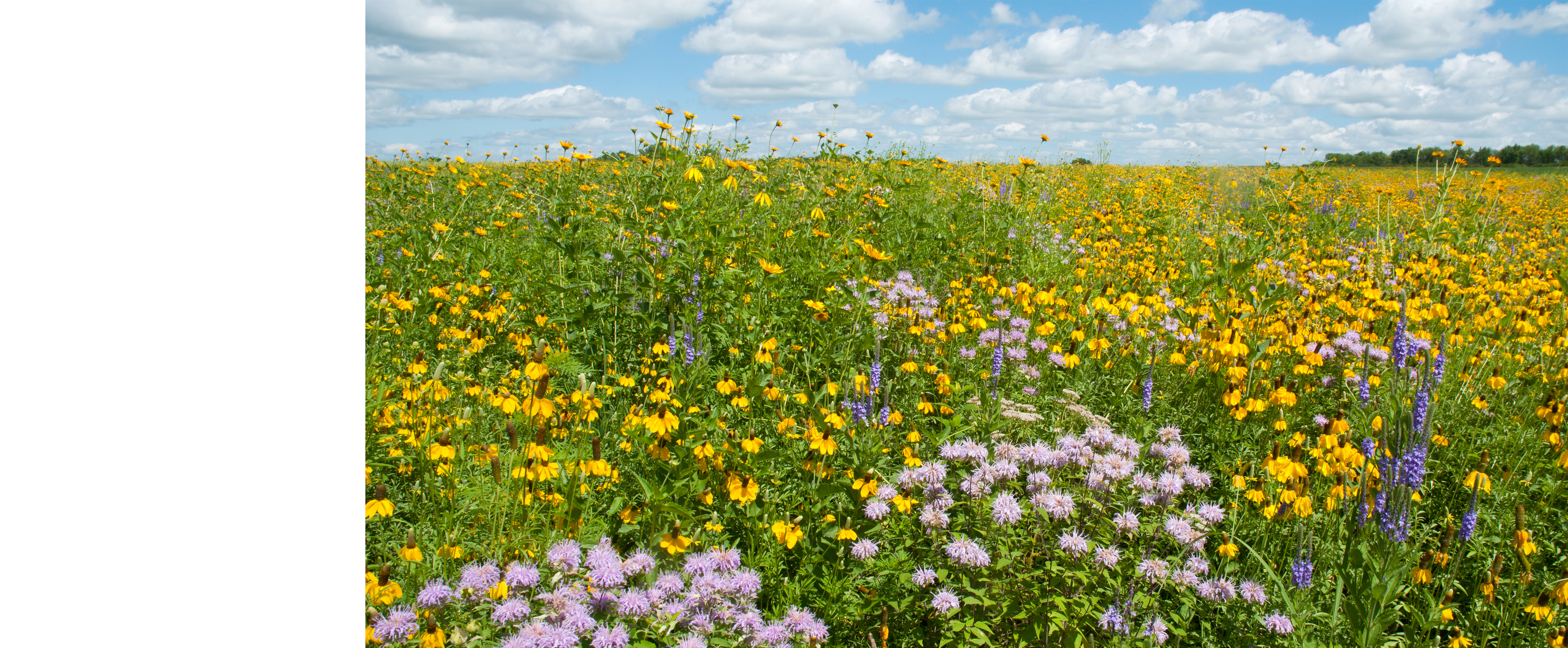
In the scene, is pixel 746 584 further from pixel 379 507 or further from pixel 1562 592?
pixel 1562 592

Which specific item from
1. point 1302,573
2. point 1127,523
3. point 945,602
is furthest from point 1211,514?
point 945,602

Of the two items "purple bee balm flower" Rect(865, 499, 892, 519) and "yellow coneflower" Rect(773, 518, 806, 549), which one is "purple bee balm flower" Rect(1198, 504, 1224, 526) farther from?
"yellow coneflower" Rect(773, 518, 806, 549)

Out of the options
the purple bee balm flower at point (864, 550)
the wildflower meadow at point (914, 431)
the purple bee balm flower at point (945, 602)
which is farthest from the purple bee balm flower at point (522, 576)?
the purple bee balm flower at point (945, 602)

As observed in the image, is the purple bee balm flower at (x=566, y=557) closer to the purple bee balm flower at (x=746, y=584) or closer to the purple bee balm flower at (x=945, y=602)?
the purple bee balm flower at (x=746, y=584)

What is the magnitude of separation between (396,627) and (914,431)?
1.49m

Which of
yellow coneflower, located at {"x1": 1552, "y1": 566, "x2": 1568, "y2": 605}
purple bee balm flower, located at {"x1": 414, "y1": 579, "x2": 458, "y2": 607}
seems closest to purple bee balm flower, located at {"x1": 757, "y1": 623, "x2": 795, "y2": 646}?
purple bee balm flower, located at {"x1": 414, "y1": 579, "x2": 458, "y2": 607}

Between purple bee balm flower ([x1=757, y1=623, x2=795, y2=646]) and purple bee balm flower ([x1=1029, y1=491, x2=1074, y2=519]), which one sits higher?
purple bee balm flower ([x1=1029, y1=491, x2=1074, y2=519])

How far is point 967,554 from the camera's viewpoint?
5.42ft

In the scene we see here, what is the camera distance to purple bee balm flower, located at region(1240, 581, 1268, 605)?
1695 millimetres

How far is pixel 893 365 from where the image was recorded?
10.9 ft

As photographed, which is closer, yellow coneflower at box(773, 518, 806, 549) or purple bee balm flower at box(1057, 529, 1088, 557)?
yellow coneflower at box(773, 518, 806, 549)

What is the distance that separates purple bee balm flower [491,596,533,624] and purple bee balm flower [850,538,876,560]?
80 cm
